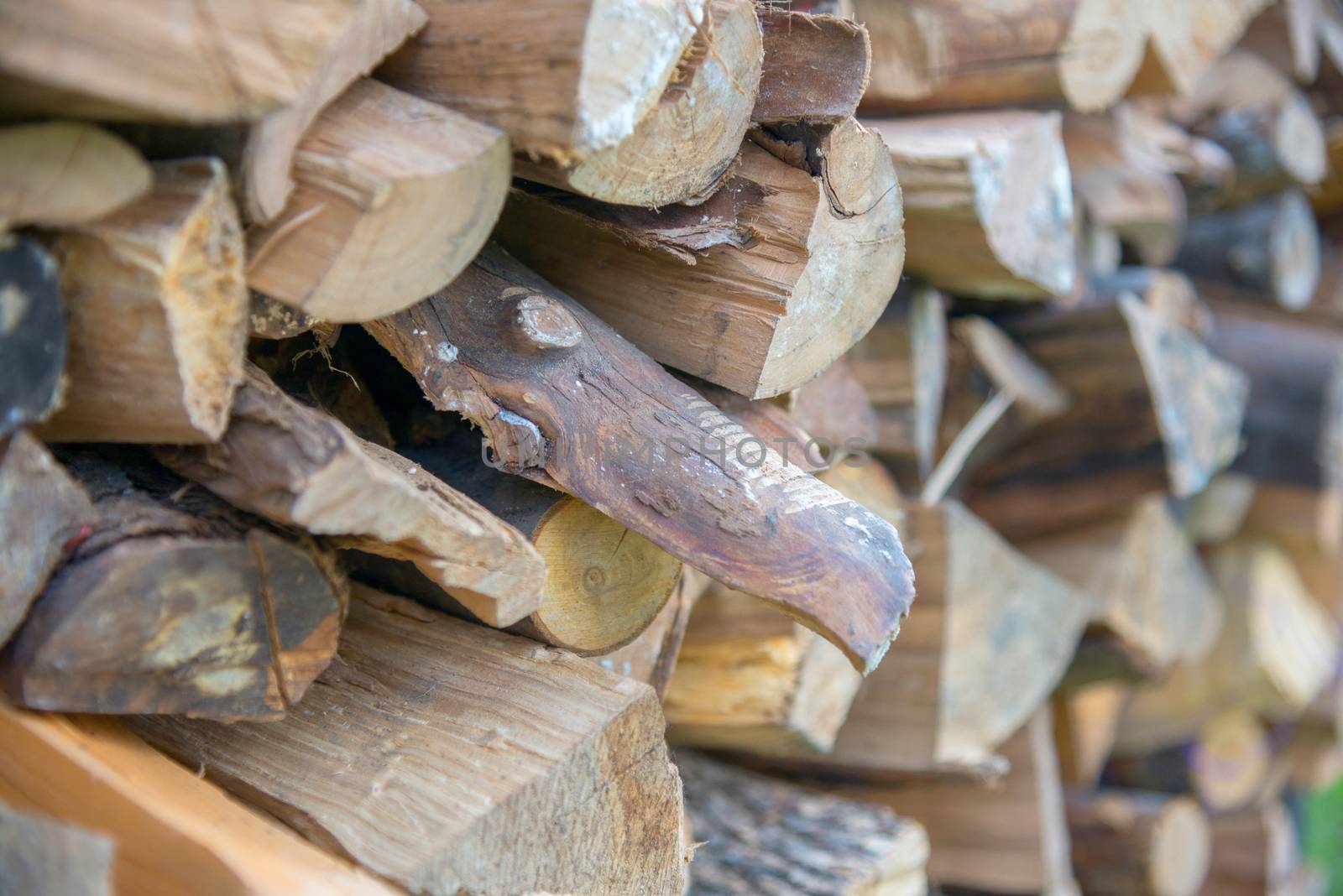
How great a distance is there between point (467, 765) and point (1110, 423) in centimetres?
157

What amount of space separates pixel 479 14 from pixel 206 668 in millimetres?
596

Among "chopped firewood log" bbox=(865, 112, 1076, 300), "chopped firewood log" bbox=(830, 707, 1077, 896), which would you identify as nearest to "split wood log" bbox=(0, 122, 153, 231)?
"chopped firewood log" bbox=(865, 112, 1076, 300)

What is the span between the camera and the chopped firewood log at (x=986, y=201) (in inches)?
64.1

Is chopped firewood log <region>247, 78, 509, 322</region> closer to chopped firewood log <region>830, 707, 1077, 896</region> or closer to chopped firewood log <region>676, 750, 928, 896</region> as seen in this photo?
chopped firewood log <region>676, 750, 928, 896</region>

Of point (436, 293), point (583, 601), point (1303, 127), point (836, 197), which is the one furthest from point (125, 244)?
point (1303, 127)

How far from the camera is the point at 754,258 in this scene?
1203 millimetres

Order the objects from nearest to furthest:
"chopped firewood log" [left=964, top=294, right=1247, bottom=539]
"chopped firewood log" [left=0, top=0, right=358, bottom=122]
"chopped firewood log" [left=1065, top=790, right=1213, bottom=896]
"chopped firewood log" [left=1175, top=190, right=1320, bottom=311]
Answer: "chopped firewood log" [left=0, top=0, right=358, bottom=122] → "chopped firewood log" [left=964, top=294, right=1247, bottom=539] → "chopped firewood log" [left=1065, top=790, right=1213, bottom=896] → "chopped firewood log" [left=1175, top=190, right=1320, bottom=311]

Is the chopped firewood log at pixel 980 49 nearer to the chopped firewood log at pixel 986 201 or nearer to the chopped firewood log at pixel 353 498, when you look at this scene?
the chopped firewood log at pixel 986 201

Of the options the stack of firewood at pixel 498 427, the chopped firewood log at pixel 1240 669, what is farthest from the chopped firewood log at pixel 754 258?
the chopped firewood log at pixel 1240 669

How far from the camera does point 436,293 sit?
3.79 ft

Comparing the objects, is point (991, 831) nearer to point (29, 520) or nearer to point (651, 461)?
point (651, 461)

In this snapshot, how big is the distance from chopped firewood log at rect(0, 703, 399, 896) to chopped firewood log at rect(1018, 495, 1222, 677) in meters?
1.82

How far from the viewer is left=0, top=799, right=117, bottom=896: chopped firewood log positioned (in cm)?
76

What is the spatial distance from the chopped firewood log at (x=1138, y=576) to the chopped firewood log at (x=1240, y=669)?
0.28 m
